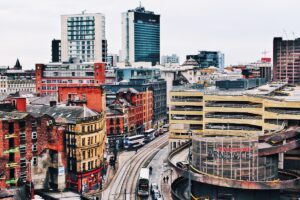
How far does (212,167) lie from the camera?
105438mm

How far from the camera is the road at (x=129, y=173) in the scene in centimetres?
11875

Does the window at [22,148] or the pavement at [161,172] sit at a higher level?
the window at [22,148]

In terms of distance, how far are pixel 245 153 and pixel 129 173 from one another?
46083mm

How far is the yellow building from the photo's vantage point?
129875 mm

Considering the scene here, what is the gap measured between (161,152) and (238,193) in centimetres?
6710

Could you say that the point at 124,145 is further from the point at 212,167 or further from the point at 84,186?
the point at 212,167

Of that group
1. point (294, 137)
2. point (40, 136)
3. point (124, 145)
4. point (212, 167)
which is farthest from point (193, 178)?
Answer: point (124, 145)

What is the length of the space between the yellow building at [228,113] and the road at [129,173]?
497 inches

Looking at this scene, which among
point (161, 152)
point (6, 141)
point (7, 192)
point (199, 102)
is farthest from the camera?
point (161, 152)

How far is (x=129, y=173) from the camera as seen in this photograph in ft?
462

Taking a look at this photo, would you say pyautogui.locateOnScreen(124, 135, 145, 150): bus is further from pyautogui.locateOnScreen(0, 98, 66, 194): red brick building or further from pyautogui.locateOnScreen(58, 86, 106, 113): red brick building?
pyautogui.locateOnScreen(0, 98, 66, 194): red brick building

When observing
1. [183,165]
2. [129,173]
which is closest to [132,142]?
[129,173]

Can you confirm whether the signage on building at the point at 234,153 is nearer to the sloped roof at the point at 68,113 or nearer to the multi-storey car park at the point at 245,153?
the multi-storey car park at the point at 245,153

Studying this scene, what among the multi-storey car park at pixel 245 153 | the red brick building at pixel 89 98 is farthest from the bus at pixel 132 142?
the multi-storey car park at pixel 245 153
